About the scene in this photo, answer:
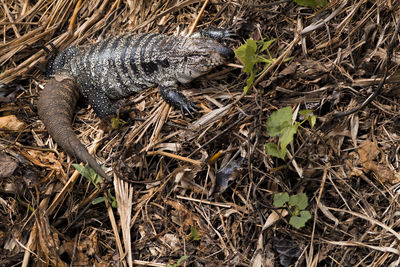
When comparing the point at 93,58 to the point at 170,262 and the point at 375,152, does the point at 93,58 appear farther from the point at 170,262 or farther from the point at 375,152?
the point at 375,152

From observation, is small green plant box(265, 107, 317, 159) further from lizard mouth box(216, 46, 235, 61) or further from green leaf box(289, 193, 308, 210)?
lizard mouth box(216, 46, 235, 61)

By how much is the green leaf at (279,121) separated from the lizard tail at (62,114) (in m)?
1.38

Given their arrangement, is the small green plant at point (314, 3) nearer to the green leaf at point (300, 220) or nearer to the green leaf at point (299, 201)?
the green leaf at point (299, 201)

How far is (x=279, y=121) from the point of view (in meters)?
2.66

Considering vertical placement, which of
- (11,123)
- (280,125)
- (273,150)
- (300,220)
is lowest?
(300,220)

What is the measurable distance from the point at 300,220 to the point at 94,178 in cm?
164

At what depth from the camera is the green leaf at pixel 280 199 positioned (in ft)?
8.58

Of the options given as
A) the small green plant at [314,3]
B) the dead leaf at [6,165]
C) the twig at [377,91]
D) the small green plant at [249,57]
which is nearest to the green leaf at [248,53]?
the small green plant at [249,57]

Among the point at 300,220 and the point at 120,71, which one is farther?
the point at 120,71

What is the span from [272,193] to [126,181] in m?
1.17

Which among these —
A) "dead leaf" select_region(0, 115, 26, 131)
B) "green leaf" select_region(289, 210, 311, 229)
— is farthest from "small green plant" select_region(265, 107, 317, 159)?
"dead leaf" select_region(0, 115, 26, 131)

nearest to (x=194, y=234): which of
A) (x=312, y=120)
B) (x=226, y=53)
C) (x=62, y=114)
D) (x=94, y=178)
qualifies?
(x=94, y=178)

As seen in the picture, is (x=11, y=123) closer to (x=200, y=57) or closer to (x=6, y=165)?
(x=6, y=165)

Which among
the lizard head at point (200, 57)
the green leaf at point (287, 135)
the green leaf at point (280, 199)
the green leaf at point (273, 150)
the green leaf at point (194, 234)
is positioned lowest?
the green leaf at point (194, 234)
